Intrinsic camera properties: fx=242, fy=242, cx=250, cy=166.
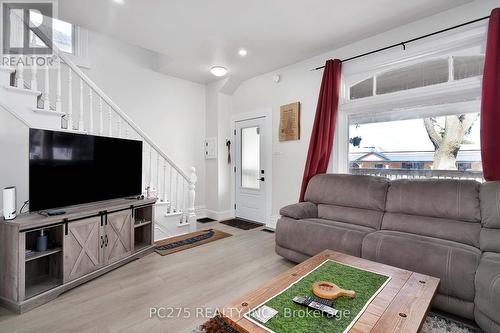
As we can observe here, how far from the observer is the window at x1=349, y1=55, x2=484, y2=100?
264 cm

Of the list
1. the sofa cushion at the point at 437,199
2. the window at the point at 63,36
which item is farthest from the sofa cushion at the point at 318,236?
the window at the point at 63,36

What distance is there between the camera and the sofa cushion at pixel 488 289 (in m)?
1.55

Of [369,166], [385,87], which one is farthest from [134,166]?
[385,87]

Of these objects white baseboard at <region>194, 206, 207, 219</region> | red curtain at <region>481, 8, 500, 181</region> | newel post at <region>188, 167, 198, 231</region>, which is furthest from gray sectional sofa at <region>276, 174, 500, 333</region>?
white baseboard at <region>194, 206, 207, 219</region>

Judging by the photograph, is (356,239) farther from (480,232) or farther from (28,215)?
(28,215)

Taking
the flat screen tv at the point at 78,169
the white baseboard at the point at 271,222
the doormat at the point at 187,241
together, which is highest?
the flat screen tv at the point at 78,169

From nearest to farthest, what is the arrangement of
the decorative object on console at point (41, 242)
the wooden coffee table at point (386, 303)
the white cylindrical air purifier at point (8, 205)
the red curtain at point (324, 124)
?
the wooden coffee table at point (386, 303), the white cylindrical air purifier at point (8, 205), the decorative object on console at point (41, 242), the red curtain at point (324, 124)

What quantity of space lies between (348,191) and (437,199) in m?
0.89

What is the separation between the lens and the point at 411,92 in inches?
116

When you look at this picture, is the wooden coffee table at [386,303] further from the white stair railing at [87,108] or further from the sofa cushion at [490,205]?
the white stair railing at [87,108]

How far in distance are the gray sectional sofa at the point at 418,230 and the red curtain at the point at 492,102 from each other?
0.24m

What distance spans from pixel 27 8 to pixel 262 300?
4.15 m

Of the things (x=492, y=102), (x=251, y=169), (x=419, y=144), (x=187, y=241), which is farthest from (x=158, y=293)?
(x=492, y=102)

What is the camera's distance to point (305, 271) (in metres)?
1.71
